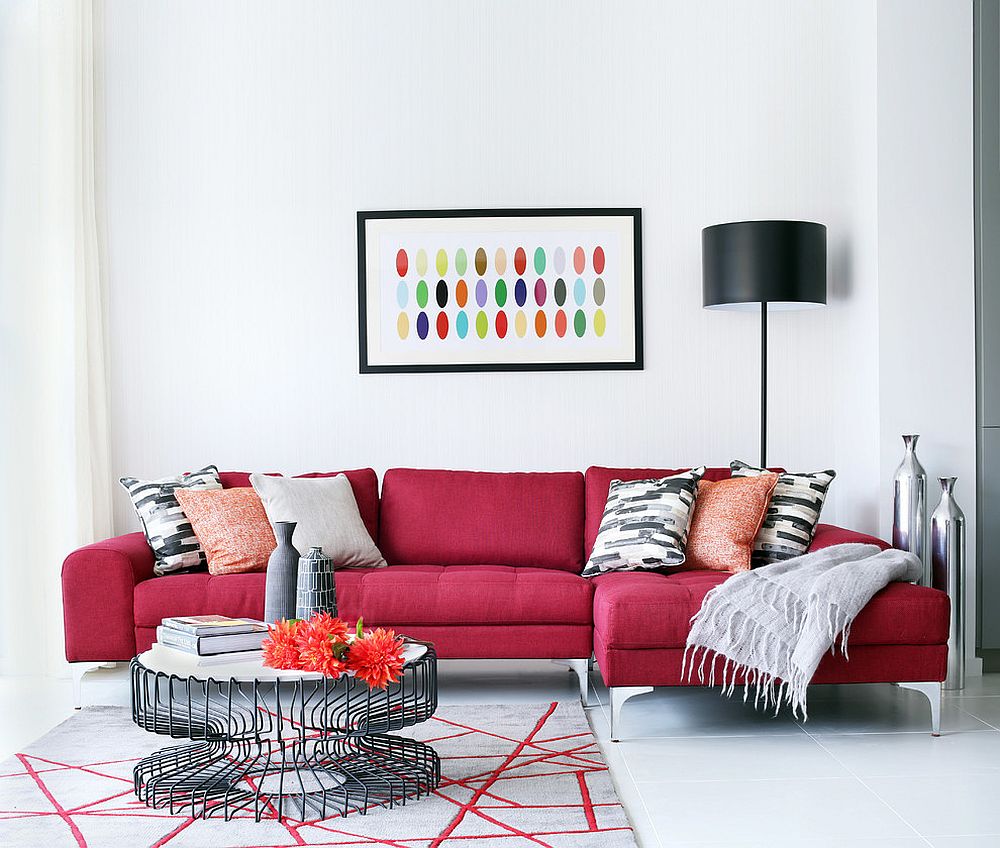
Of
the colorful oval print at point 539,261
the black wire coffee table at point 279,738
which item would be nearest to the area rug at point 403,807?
the black wire coffee table at point 279,738

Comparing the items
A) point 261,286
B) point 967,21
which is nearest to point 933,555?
point 967,21

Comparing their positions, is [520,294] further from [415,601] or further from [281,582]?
[281,582]

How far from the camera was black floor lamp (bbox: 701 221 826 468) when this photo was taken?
171 inches

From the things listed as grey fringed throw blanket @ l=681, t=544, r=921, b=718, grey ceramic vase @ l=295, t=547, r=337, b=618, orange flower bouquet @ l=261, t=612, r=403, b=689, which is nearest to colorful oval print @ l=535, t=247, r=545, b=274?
grey fringed throw blanket @ l=681, t=544, r=921, b=718

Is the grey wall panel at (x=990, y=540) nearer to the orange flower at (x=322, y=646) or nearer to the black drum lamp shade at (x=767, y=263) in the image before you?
the black drum lamp shade at (x=767, y=263)

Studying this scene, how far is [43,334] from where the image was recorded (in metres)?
4.32

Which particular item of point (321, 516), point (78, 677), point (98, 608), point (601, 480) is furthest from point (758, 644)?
point (78, 677)

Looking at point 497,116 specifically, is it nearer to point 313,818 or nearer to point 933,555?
point 933,555

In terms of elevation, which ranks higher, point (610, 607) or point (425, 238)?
point (425, 238)

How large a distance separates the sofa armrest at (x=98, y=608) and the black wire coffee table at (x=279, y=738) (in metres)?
0.78

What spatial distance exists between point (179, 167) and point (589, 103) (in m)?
1.90

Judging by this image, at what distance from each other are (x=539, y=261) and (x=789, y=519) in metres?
1.65

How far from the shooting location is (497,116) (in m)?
4.80

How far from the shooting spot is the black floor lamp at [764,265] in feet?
14.3
